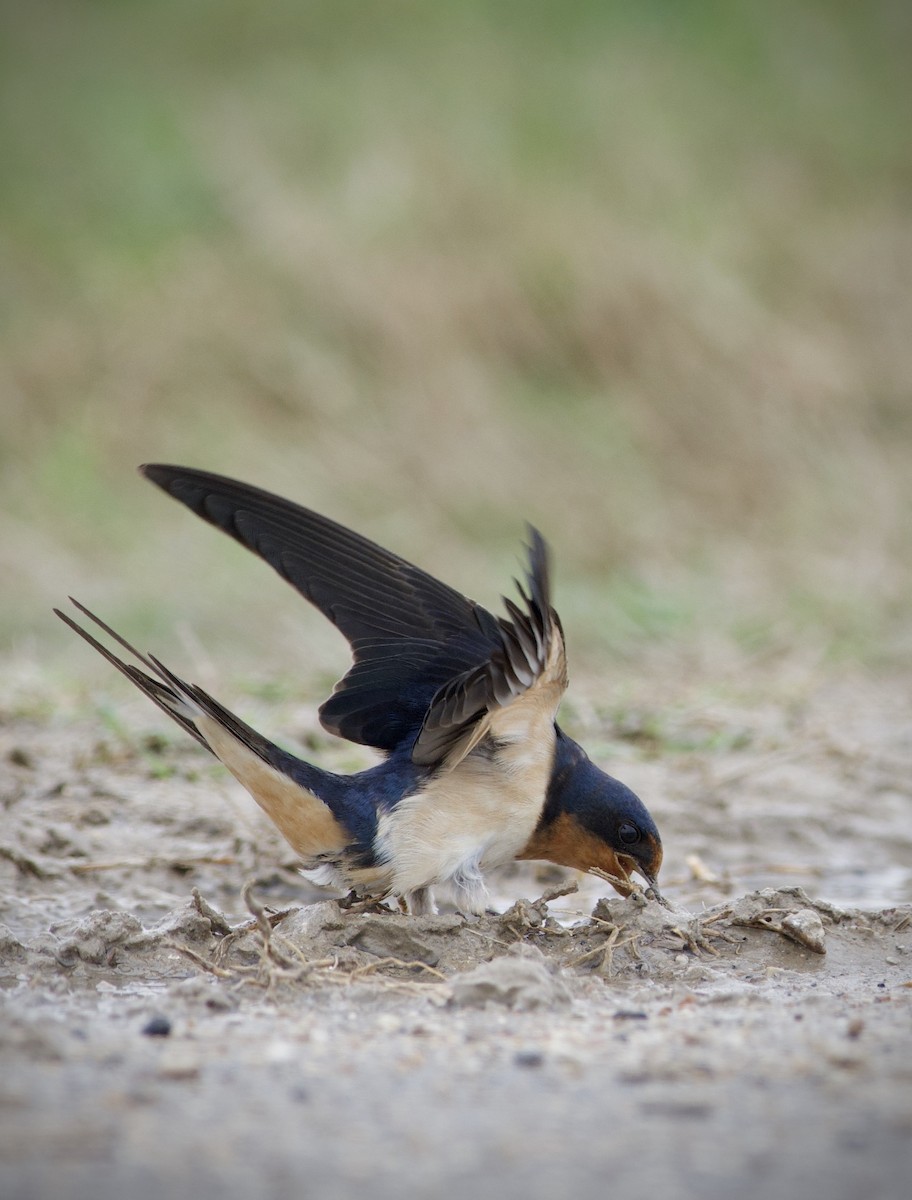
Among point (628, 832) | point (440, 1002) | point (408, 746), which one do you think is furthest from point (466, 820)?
point (440, 1002)

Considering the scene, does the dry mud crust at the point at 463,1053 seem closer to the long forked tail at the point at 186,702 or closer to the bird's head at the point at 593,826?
the bird's head at the point at 593,826

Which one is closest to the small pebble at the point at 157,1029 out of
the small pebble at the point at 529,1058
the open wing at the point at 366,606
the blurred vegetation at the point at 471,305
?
the small pebble at the point at 529,1058

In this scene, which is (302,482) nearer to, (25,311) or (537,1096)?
(25,311)

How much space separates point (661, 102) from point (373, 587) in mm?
10536

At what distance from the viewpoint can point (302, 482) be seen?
9.15 m

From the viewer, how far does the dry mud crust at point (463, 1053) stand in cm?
204

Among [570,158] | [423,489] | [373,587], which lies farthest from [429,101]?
[373,587]

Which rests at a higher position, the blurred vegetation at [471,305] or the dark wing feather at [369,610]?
the blurred vegetation at [471,305]

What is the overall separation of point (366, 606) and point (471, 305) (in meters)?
7.05

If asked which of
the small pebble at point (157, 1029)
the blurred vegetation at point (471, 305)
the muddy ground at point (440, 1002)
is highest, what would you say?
the blurred vegetation at point (471, 305)

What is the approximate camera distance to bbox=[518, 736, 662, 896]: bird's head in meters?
3.79

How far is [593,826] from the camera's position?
12.5 ft

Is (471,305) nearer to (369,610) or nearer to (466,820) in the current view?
(369,610)

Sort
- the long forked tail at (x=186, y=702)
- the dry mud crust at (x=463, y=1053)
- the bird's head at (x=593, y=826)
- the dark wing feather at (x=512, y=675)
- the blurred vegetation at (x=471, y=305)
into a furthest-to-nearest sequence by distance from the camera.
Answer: the blurred vegetation at (x=471, y=305) → the bird's head at (x=593, y=826) → the long forked tail at (x=186, y=702) → the dark wing feather at (x=512, y=675) → the dry mud crust at (x=463, y=1053)
